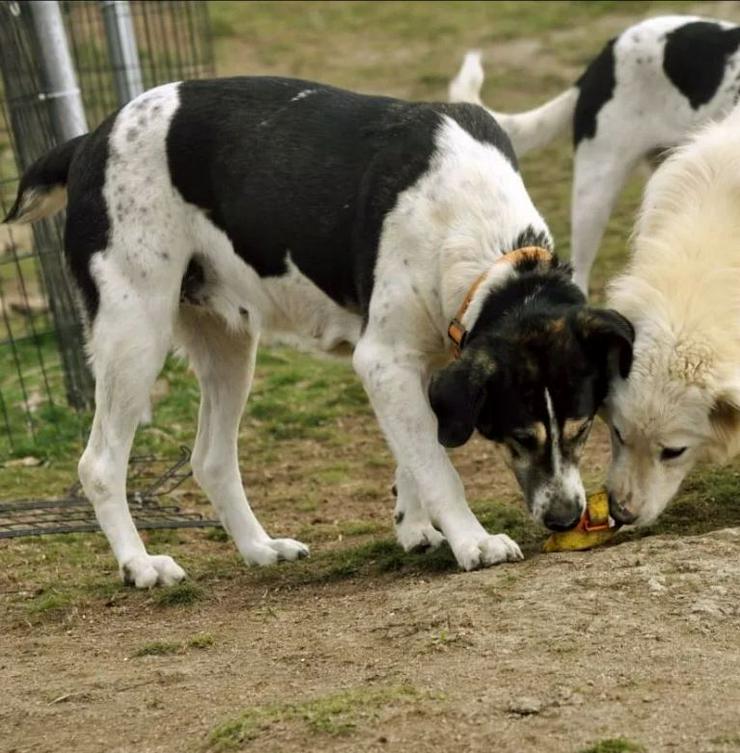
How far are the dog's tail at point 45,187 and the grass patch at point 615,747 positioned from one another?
11.3 feet

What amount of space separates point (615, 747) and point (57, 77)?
566 cm

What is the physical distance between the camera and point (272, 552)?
5.88 metres

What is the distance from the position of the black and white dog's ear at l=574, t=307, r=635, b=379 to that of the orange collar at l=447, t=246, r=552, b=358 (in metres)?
0.29

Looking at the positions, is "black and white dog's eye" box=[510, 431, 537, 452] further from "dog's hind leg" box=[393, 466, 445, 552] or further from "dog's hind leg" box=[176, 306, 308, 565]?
"dog's hind leg" box=[176, 306, 308, 565]

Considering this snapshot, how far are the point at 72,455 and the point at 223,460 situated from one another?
216 centimetres

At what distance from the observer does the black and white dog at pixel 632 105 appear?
8.63m

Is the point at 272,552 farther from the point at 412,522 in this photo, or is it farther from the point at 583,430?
the point at 583,430

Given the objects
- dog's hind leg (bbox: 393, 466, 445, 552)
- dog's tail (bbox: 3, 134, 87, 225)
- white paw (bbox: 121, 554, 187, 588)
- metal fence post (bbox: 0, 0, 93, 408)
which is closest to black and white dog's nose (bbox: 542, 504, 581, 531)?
dog's hind leg (bbox: 393, 466, 445, 552)

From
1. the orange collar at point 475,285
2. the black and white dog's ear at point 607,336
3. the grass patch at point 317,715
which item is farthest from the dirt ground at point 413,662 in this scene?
the orange collar at point 475,285

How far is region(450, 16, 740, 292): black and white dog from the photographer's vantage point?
340 inches

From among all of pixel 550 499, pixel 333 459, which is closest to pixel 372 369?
pixel 550 499

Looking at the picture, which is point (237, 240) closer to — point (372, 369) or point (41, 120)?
point (372, 369)

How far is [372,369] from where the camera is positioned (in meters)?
5.17

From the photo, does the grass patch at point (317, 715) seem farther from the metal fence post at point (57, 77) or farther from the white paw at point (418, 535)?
the metal fence post at point (57, 77)
